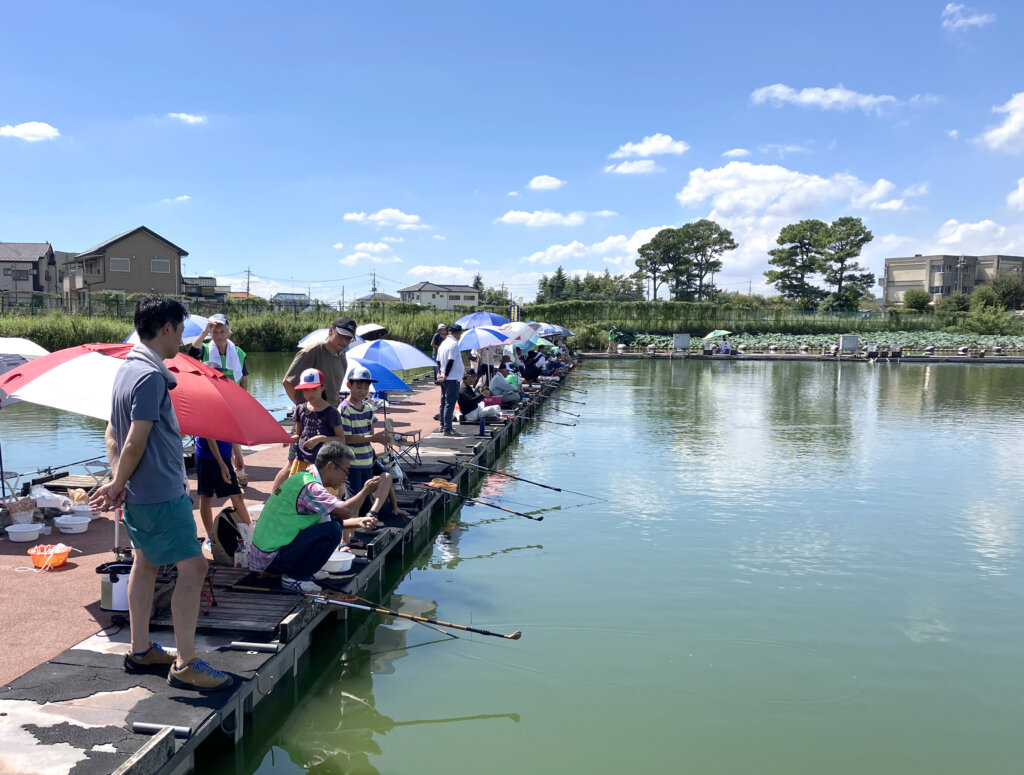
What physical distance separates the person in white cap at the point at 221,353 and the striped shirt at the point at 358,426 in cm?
143

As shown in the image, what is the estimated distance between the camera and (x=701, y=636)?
630 centimetres

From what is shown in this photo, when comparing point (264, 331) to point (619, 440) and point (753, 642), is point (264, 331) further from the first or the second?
point (753, 642)

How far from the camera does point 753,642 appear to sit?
6.20 m

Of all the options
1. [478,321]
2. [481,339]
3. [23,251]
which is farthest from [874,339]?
[23,251]

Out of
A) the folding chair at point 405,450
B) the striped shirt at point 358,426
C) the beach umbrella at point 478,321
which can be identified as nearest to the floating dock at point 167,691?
the striped shirt at point 358,426

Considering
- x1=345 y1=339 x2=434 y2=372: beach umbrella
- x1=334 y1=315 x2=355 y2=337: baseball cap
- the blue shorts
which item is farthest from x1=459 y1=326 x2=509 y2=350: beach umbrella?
the blue shorts

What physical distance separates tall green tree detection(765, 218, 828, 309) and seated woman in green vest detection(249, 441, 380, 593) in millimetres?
64448

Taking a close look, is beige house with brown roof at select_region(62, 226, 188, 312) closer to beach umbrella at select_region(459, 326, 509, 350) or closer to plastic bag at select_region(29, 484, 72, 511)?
beach umbrella at select_region(459, 326, 509, 350)

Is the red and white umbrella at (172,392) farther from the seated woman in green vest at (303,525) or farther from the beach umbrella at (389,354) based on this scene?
the beach umbrella at (389,354)

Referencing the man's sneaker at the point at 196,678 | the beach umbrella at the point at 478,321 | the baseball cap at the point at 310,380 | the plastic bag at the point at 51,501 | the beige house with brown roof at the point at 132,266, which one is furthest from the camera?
the beige house with brown roof at the point at 132,266

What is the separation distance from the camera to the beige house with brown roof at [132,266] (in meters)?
48.9

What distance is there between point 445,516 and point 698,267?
68.5 metres

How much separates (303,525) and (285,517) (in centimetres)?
13

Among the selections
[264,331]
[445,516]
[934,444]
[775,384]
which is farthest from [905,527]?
[264,331]
